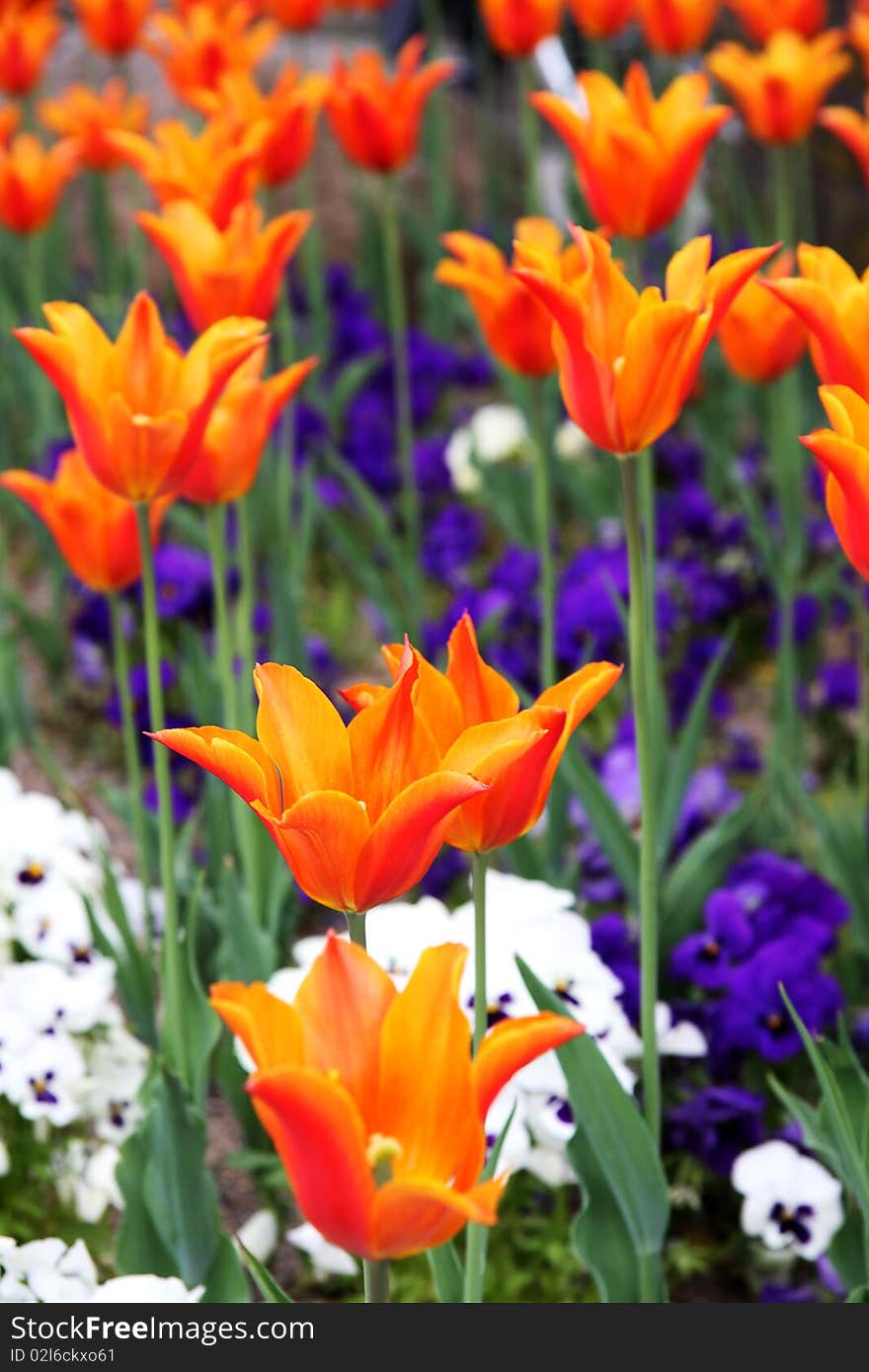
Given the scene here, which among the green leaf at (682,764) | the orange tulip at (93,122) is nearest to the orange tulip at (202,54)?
the orange tulip at (93,122)

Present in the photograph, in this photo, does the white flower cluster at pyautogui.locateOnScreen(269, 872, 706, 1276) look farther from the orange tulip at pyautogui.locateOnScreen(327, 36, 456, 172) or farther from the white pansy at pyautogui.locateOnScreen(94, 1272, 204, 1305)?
the orange tulip at pyautogui.locateOnScreen(327, 36, 456, 172)

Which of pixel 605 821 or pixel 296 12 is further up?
pixel 296 12

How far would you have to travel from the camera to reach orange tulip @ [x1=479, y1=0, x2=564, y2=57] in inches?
110

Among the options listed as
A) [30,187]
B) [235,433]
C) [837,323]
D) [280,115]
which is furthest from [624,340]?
[30,187]

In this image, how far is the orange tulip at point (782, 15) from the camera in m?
2.89

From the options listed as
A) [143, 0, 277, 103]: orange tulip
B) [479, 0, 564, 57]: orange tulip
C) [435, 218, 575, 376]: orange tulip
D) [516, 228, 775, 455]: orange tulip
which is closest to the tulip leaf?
[516, 228, 775, 455]: orange tulip

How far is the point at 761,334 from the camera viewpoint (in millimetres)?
1998

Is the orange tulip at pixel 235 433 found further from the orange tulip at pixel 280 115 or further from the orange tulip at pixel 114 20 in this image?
the orange tulip at pixel 114 20

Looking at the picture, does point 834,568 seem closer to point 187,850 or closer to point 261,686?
point 187,850

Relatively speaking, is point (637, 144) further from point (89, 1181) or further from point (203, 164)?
point (89, 1181)

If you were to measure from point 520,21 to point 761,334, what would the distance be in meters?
1.08

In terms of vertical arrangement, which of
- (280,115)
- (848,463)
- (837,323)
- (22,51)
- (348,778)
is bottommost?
(348,778)

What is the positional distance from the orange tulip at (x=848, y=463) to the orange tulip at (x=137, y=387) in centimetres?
44

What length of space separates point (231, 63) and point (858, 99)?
169 centimetres
